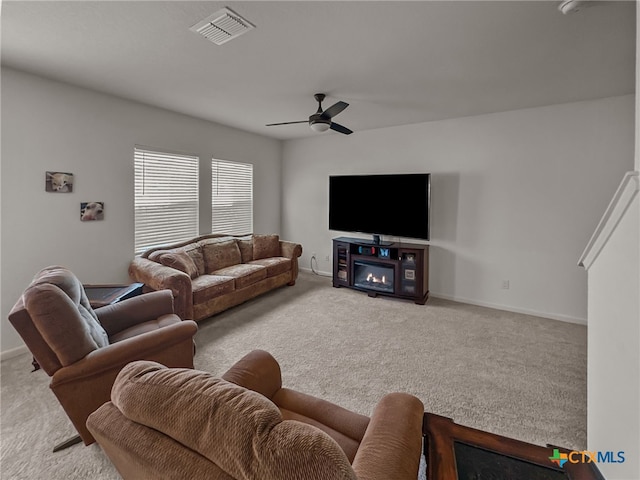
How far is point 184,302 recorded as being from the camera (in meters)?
3.30

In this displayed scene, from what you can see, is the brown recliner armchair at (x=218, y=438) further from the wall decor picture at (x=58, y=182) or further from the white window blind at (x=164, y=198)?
the white window blind at (x=164, y=198)

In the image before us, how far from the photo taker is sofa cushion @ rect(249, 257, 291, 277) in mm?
4697

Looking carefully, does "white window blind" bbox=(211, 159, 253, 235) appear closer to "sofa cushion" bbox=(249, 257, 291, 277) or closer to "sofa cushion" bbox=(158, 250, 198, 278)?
"sofa cushion" bbox=(249, 257, 291, 277)

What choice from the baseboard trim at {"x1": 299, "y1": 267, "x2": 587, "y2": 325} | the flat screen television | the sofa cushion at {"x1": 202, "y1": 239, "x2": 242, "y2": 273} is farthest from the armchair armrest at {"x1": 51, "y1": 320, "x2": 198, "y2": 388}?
the baseboard trim at {"x1": 299, "y1": 267, "x2": 587, "y2": 325}

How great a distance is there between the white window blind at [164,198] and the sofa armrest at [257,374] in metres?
3.20

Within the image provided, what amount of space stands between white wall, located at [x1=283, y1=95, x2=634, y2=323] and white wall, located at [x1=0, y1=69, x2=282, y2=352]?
11.4 feet

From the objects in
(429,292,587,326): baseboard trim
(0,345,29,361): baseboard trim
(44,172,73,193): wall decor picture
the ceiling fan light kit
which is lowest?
(0,345,29,361): baseboard trim

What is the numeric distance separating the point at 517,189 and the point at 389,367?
9.88ft

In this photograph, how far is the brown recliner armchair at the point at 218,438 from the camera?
661mm

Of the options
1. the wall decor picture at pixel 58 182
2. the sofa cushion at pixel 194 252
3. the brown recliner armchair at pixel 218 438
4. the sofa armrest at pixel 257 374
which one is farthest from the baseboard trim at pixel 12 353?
the brown recliner armchair at pixel 218 438

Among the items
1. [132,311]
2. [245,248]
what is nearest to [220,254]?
[245,248]

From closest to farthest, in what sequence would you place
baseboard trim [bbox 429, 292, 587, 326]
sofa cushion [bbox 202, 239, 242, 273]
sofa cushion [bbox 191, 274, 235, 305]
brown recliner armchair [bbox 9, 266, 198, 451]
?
brown recliner armchair [bbox 9, 266, 198, 451] → sofa cushion [bbox 191, 274, 235, 305] → baseboard trim [bbox 429, 292, 587, 326] → sofa cushion [bbox 202, 239, 242, 273]

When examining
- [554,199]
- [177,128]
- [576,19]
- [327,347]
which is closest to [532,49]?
[576,19]

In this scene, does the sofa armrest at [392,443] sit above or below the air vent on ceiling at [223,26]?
below
